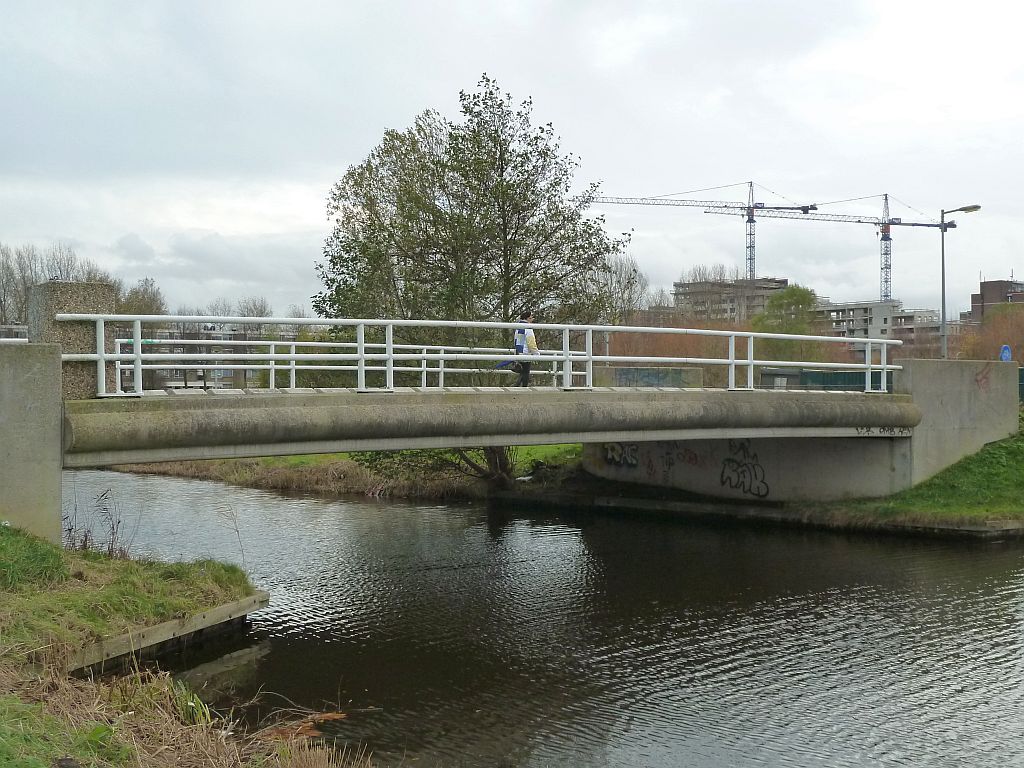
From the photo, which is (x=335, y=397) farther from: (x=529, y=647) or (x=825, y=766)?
(x=825, y=766)

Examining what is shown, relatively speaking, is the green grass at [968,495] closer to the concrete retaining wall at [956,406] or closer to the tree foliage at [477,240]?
the concrete retaining wall at [956,406]

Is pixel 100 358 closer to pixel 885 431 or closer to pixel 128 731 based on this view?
pixel 128 731

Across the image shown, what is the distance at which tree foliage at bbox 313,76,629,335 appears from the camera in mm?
24953

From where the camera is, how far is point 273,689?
11500 mm

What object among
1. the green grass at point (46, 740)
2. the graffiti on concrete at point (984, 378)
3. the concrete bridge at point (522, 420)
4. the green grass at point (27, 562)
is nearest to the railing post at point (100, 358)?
the concrete bridge at point (522, 420)

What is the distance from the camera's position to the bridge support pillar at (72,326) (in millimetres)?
12484

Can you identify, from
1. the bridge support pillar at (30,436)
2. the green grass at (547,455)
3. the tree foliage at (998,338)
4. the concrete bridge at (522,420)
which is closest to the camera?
the bridge support pillar at (30,436)

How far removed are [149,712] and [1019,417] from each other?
74.0 feet

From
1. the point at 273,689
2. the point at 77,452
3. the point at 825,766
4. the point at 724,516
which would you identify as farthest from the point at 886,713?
the point at 724,516

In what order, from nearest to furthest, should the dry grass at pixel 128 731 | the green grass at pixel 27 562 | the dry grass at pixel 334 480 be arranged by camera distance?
the dry grass at pixel 128 731 → the green grass at pixel 27 562 → the dry grass at pixel 334 480

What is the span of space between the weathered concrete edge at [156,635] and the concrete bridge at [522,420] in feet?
6.63

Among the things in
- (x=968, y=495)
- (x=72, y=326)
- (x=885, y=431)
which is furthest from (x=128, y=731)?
(x=968, y=495)

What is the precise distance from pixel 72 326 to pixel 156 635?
4.19 metres

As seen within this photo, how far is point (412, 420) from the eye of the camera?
47.9ft
